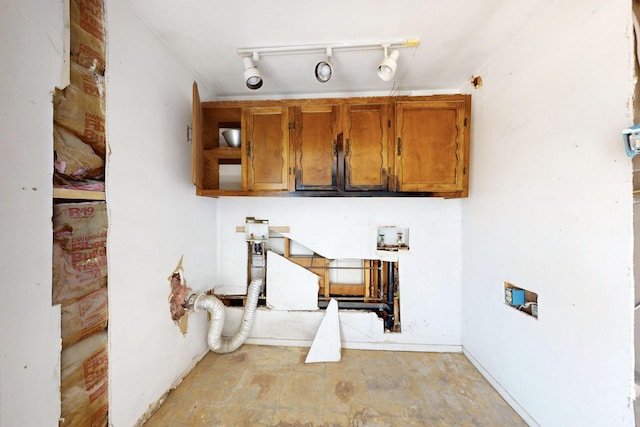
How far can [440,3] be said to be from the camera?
1.25 m

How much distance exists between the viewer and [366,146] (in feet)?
6.08

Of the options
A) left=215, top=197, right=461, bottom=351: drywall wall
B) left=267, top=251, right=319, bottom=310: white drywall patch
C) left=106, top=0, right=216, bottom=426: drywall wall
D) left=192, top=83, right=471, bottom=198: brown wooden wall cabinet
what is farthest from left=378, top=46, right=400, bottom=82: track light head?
left=267, top=251, right=319, bottom=310: white drywall patch

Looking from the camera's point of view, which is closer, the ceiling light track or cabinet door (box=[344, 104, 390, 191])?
the ceiling light track

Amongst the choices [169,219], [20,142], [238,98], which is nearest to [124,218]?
[169,219]

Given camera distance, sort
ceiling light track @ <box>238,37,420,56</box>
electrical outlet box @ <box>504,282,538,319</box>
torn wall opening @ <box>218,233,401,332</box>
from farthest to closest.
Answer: torn wall opening @ <box>218,233,401,332</box>
ceiling light track @ <box>238,37,420,56</box>
electrical outlet box @ <box>504,282,538,319</box>

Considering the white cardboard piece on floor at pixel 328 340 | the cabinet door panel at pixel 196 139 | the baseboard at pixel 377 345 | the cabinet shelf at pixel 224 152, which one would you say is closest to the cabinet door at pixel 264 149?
the cabinet shelf at pixel 224 152

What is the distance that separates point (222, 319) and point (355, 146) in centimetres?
179

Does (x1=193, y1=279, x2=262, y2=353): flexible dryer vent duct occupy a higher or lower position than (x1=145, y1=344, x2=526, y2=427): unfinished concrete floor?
higher

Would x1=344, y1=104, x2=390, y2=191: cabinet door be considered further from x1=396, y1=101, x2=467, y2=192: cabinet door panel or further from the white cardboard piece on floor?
the white cardboard piece on floor

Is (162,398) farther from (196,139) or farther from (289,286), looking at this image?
(196,139)

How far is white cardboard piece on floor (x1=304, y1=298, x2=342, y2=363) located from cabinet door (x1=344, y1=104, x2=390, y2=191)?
1.19m

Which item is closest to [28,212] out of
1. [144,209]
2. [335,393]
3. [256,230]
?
[144,209]

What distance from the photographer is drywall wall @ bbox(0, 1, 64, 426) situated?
0.82m

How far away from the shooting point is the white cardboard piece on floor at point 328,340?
203 cm
